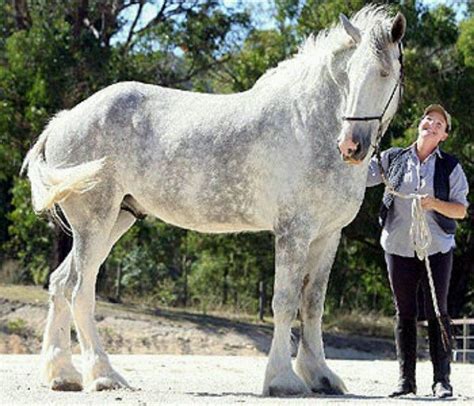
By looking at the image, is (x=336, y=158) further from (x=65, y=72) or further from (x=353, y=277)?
(x=353, y=277)

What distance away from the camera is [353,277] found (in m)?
31.0

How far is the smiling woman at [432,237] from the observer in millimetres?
7930

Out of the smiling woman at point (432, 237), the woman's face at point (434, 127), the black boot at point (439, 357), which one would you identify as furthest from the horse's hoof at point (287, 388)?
the woman's face at point (434, 127)

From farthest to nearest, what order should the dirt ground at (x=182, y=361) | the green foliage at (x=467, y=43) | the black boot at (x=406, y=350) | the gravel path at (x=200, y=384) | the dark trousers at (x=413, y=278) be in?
the green foliage at (x=467, y=43)
the black boot at (x=406, y=350)
the dark trousers at (x=413, y=278)
the dirt ground at (x=182, y=361)
the gravel path at (x=200, y=384)

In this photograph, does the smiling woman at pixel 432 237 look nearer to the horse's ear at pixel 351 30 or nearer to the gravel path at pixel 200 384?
the gravel path at pixel 200 384

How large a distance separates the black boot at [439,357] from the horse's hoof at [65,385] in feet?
8.80

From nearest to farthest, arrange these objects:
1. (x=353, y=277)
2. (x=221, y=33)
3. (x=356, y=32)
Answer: (x=356, y=32) < (x=221, y=33) < (x=353, y=277)

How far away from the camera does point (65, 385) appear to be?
831 centimetres

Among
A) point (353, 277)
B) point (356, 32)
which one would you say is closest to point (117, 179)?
point (356, 32)

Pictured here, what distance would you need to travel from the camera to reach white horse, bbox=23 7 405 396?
7.70m

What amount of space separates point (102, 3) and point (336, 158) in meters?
18.5

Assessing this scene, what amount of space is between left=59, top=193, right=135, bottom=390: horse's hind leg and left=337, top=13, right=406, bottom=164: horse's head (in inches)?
85.2

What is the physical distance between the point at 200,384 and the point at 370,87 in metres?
3.21

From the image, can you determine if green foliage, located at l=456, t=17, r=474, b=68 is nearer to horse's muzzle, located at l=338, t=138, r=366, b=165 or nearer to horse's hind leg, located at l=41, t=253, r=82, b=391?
horse's hind leg, located at l=41, t=253, r=82, b=391
